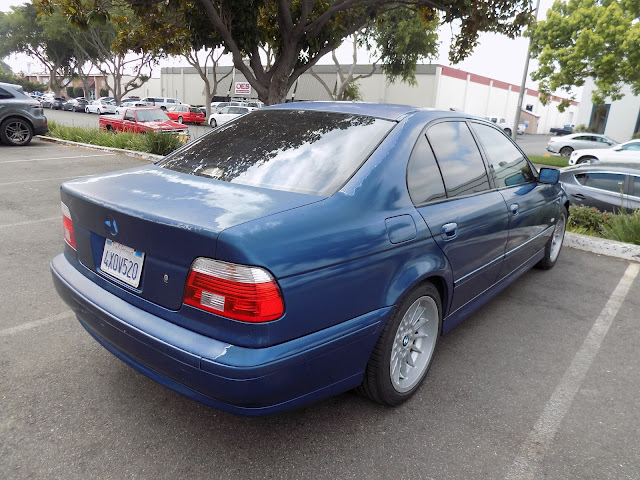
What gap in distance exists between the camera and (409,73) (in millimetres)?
27766

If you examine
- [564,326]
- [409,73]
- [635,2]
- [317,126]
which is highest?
[635,2]

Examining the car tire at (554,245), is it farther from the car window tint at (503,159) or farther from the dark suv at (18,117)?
the dark suv at (18,117)

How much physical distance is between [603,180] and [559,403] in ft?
20.4

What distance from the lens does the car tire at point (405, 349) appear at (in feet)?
7.91

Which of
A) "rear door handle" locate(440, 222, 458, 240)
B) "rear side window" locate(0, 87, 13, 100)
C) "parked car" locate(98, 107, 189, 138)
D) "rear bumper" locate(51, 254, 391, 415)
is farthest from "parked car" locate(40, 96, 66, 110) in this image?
"rear door handle" locate(440, 222, 458, 240)

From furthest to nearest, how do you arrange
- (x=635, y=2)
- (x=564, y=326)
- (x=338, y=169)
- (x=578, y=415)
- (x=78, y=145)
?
1. (x=635, y=2)
2. (x=78, y=145)
3. (x=564, y=326)
4. (x=578, y=415)
5. (x=338, y=169)

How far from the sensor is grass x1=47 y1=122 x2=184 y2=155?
39.4 ft

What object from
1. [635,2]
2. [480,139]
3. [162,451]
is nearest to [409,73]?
[635,2]

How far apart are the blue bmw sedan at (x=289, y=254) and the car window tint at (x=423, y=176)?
1cm

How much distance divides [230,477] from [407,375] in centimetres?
115

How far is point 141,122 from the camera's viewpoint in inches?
632

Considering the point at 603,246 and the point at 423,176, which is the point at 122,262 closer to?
the point at 423,176

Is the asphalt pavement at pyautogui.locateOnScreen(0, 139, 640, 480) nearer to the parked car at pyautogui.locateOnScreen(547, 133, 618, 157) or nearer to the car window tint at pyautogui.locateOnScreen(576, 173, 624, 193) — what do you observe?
the car window tint at pyautogui.locateOnScreen(576, 173, 624, 193)

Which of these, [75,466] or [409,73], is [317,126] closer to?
[75,466]
